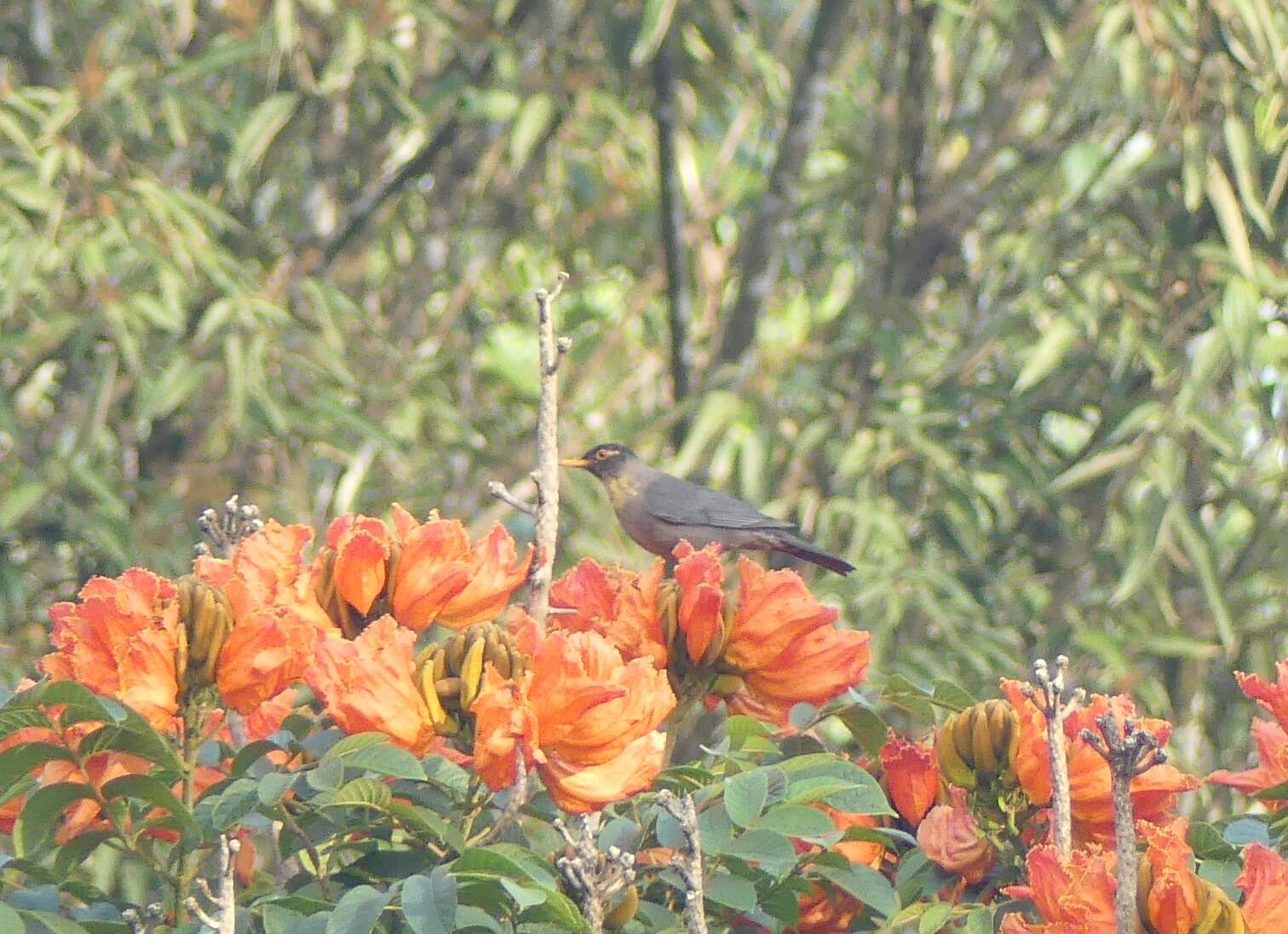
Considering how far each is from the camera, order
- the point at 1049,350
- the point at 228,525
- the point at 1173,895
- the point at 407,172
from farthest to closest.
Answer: the point at 407,172
the point at 1049,350
the point at 228,525
the point at 1173,895

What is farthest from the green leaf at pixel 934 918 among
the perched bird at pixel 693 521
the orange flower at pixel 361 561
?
the perched bird at pixel 693 521

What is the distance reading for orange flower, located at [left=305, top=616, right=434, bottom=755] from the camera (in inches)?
50.6

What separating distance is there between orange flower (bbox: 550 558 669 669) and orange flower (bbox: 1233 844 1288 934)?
Answer: 448mm

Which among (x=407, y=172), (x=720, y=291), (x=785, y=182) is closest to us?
(x=785, y=182)

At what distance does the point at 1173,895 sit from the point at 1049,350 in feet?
7.86

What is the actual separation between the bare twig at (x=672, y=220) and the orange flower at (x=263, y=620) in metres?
2.86

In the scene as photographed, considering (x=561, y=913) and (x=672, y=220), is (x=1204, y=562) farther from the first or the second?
(x=561, y=913)

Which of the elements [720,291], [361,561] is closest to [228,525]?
[361,561]

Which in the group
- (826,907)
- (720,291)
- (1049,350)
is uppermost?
(826,907)

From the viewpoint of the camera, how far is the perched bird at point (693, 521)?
10.1 ft

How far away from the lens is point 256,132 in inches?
156

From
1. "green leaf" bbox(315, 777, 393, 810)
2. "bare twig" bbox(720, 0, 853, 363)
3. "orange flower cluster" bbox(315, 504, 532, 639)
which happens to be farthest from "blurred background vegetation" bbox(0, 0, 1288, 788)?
"green leaf" bbox(315, 777, 393, 810)

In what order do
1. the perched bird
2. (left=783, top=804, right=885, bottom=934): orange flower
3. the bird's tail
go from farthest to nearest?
the perched bird → the bird's tail → (left=783, top=804, right=885, bottom=934): orange flower

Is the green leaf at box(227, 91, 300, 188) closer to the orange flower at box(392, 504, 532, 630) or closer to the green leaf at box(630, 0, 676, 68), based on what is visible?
the green leaf at box(630, 0, 676, 68)
